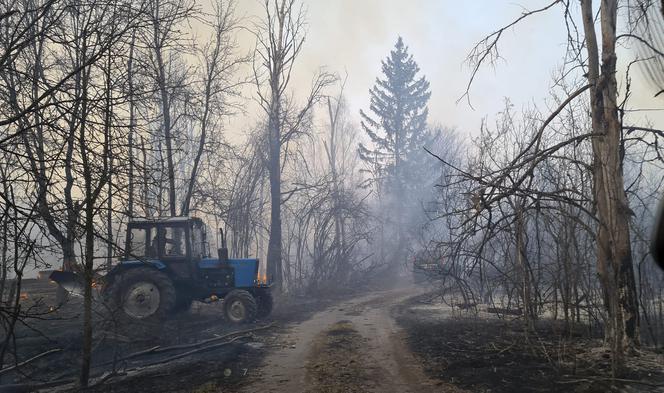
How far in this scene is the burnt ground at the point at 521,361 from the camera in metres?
6.20

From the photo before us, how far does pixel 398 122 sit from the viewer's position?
128ft

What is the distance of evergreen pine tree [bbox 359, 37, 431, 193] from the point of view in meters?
38.2

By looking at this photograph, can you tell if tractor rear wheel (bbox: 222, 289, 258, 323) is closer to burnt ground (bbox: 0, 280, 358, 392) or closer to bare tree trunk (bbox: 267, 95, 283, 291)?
burnt ground (bbox: 0, 280, 358, 392)

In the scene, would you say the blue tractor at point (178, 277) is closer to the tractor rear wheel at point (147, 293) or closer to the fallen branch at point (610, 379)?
the tractor rear wheel at point (147, 293)

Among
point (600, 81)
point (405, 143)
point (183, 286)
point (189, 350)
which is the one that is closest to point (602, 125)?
point (600, 81)

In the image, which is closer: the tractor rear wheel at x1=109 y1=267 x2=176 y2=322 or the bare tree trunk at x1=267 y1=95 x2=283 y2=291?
the tractor rear wheel at x1=109 y1=267 x2=176 y2=322

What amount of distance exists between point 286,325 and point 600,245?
8199 millimetres

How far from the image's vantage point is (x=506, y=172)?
7645 mm

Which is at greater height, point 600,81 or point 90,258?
point 600,81

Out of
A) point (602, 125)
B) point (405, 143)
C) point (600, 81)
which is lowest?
point (602, 125)

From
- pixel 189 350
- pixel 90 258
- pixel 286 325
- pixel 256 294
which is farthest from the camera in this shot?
pixel 256 294

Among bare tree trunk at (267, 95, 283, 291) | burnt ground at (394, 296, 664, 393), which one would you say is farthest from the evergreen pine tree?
burnt ground at (394, 296, 664, 393)

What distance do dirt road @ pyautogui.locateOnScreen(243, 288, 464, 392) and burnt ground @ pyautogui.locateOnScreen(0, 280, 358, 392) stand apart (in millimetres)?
457

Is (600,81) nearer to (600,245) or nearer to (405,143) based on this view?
(600,245)
